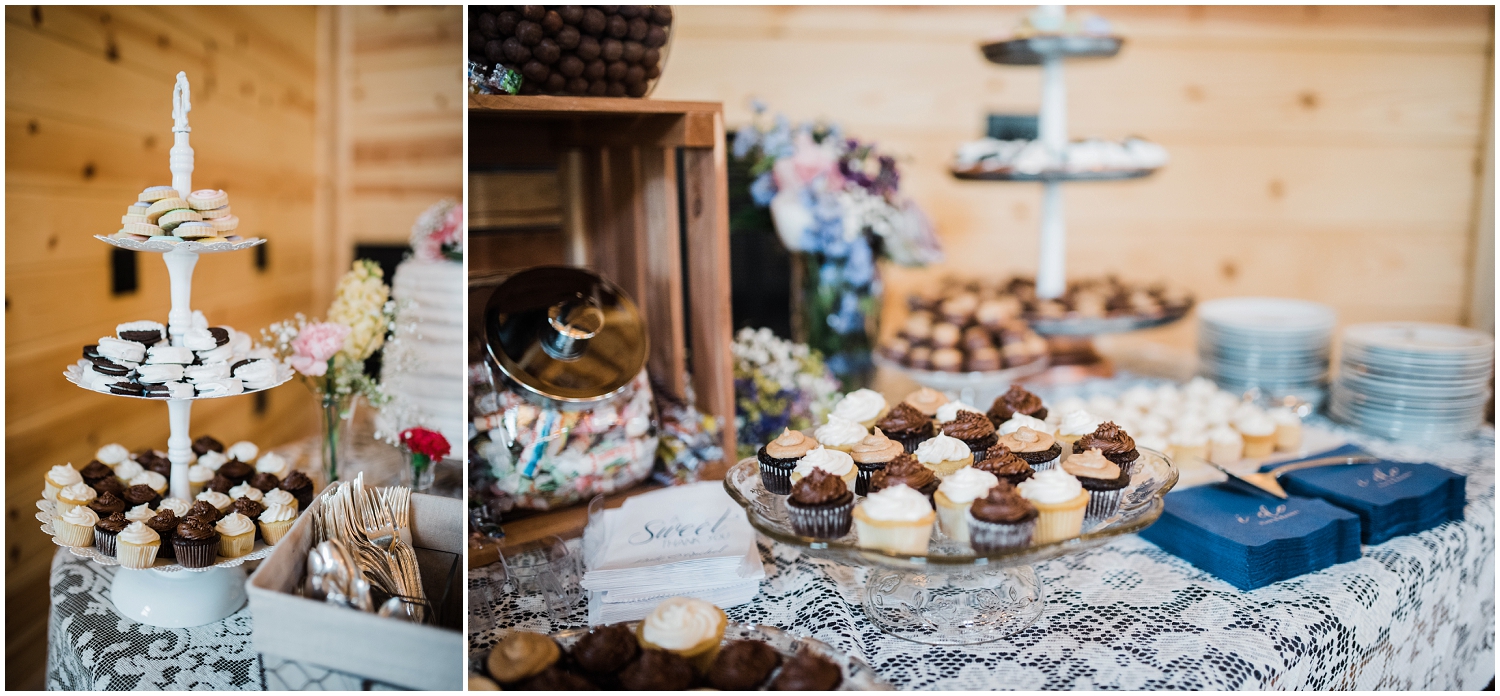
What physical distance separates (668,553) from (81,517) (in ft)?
2.20

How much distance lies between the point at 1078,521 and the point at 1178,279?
6.97 feet

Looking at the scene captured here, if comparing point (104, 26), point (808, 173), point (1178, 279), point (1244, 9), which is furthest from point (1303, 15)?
point (104, 26)

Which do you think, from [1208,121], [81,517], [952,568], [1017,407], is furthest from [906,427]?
[1208,121]

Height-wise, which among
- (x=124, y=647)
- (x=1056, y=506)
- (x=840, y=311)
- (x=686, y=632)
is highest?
(x=840, y=311)

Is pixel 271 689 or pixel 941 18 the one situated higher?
pixel 941 18

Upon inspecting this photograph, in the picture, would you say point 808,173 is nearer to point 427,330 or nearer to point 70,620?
point 427,330

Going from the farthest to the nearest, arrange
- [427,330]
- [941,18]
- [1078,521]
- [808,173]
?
[941,18] → [808,173] → [427,330] → [1078,521]

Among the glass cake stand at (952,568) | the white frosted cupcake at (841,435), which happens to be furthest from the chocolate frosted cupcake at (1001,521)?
the white frosted cupcake at (841,435)

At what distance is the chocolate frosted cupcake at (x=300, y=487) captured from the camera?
1229 mm

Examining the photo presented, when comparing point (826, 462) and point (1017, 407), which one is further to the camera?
point (1017, 407)

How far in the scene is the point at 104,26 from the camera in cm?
192

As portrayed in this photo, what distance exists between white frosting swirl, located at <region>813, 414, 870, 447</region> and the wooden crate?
0.24m

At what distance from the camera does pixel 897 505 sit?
3.18ft

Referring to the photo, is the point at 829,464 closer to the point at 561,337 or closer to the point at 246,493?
the point at 561,337
